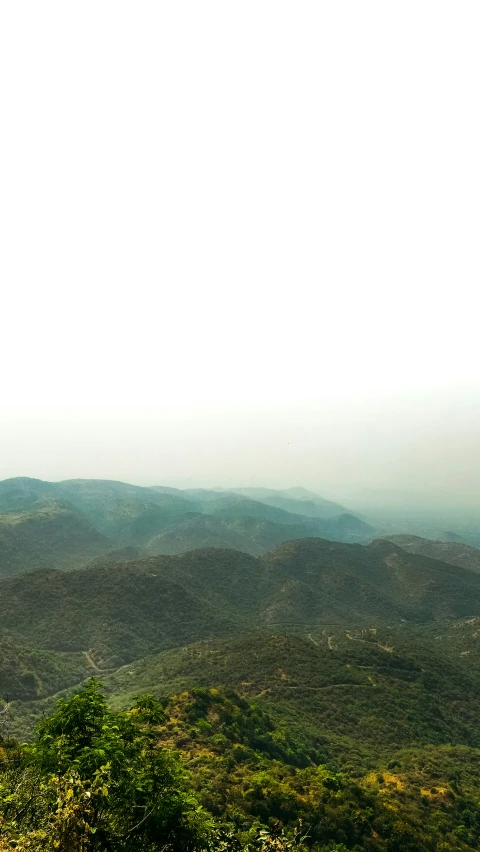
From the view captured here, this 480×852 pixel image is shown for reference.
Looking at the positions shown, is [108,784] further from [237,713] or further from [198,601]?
[198,601]

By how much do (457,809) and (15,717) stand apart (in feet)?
232

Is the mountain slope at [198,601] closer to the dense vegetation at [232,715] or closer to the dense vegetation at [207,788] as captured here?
the dense vegetation at [232,715]

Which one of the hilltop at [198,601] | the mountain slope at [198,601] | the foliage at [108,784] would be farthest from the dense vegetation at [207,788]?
the mountain slope at [198,601]

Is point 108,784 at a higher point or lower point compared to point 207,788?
higher

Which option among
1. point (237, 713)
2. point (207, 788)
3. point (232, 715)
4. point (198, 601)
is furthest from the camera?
point (198, 601)

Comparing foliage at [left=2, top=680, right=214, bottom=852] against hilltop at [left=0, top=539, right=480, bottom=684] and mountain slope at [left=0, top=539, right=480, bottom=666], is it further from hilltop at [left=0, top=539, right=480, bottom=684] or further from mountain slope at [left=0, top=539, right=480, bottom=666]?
mountain slope at [left=0, top=539, right=480, bottom=666]

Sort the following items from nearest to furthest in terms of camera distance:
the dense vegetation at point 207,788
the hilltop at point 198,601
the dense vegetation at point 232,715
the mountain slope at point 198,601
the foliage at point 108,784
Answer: the dense vegetation at point 207,788 < the foliage at point 108,784 < the dense vegetation at point 232,715 < the hilltop at point 198,601 < the mountain slope at point 198,601

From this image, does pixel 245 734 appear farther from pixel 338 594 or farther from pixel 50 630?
pixel 338 594

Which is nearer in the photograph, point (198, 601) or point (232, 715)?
point (232, 715)

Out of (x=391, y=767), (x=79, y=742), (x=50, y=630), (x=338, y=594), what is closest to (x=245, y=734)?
(x=391, y=767)

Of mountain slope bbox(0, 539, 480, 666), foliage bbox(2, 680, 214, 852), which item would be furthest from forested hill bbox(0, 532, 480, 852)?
mountain slope bbox(0, 539, 480, 666)

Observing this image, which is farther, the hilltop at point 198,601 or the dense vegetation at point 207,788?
the hilltop at point 198,601

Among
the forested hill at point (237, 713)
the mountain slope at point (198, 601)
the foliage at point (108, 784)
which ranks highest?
the foliage at point (108, 784)

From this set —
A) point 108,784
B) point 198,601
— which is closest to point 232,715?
point 108,784
